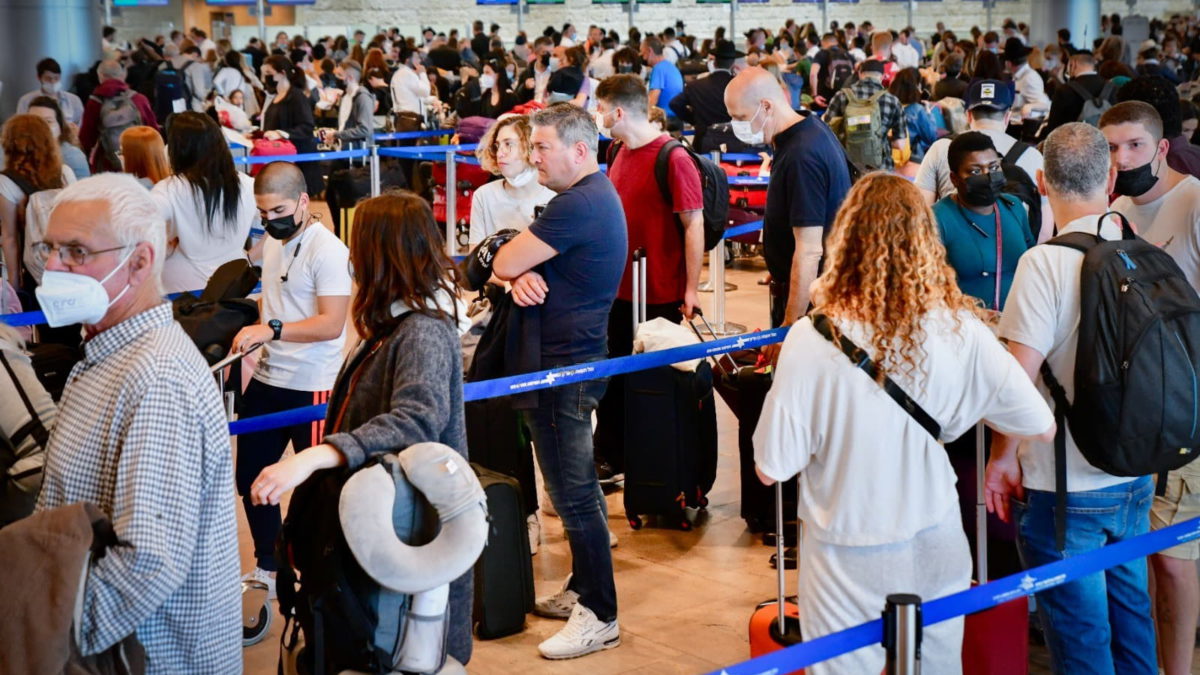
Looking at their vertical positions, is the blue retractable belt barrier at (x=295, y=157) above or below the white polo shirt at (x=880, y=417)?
above

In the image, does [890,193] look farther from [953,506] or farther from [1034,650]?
[1034,650]

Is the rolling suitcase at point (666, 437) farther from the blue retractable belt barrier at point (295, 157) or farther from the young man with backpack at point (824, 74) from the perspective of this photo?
the young man with backpack at point (824, 74)

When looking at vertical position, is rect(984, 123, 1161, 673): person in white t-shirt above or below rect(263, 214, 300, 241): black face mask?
below

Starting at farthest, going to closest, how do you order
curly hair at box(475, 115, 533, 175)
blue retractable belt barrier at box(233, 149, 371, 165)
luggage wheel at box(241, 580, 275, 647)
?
1. blue retractable belt barrier at box(233, 149, 371, 165)
2. curly hair at box(475, 115, 533, 175)
3. luggage wheel at box(241, 580, 275, 647)

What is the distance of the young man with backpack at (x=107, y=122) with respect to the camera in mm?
10799

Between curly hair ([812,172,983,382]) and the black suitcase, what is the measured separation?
1731mm

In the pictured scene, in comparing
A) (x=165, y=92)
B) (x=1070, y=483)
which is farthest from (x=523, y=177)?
(x=165, y=92)

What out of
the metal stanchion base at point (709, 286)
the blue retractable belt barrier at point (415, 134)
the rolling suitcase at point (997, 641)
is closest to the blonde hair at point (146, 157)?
the rolling suitcase at point (997, 641)

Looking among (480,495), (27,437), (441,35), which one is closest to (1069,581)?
(480,495)

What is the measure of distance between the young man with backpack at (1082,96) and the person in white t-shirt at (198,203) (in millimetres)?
6994

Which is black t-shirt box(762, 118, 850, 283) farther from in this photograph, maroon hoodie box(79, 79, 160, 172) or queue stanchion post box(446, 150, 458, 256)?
maroon hoodie box(79, 79, 160, 172)

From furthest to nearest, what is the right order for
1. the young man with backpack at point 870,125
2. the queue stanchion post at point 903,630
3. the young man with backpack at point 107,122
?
the young man with backpack at point 107,122 → the young man with backpack at point 870,125 → the queue stanchion post at point 903,630

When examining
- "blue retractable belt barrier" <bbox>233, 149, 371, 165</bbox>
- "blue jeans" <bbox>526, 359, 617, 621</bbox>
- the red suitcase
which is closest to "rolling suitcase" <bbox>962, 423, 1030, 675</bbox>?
"blue jeans" <bbox>526, 359, 617, 621</bbox>

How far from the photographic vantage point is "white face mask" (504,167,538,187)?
6070mm
